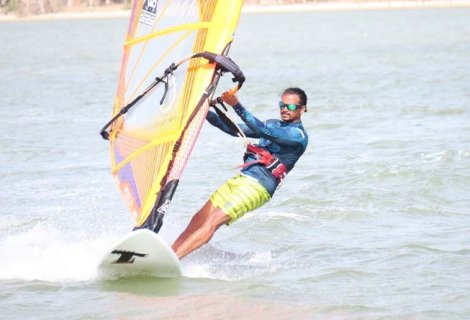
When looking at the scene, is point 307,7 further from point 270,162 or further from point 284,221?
point 270,162

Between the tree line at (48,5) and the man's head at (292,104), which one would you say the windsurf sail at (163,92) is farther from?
the tree line at (48,5)

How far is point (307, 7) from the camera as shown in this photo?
3873 inches

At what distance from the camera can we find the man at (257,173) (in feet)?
24.0

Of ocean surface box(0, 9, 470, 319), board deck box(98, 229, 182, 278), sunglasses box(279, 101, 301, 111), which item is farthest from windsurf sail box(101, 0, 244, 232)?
ocean surface box(0, 9, 470, 319)

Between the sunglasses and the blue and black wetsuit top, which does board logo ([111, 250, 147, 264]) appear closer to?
the blue and black wetsuit top

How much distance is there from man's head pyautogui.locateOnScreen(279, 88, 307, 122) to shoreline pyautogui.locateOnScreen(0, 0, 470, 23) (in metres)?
85.1

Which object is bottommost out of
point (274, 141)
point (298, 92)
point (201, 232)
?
point (201, 232)

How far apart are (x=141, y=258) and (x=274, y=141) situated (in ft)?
3.75

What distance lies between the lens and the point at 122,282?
7324 millimetres

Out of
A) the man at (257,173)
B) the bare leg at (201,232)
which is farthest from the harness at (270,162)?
the bare leg at (201,232)

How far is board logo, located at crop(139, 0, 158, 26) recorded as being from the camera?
26.6ft

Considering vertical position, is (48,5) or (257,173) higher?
(48,5)

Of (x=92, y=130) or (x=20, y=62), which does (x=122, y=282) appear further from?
(x=20, y=62)

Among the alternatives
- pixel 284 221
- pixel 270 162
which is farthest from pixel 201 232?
pixel 284 221
